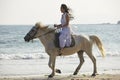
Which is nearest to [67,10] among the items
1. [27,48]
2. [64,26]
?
[64,26]

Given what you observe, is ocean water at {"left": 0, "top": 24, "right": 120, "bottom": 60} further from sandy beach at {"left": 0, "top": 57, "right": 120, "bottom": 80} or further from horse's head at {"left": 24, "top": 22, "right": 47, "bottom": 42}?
horse's head at {"left": 24, "top": 22, "right": 47, "bottom": 42}

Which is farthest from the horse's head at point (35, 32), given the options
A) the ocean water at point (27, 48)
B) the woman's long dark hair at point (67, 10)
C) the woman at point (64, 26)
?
the ocean water at point (27, 48)

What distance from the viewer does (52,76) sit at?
43.6 ft

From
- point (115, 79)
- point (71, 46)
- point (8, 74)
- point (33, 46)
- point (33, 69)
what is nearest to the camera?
point (115, 79)

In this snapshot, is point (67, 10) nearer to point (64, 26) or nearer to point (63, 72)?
point (64, 26)

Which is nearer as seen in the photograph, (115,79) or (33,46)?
(115,79)

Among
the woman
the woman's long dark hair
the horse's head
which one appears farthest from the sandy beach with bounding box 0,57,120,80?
the woman's long dark hair

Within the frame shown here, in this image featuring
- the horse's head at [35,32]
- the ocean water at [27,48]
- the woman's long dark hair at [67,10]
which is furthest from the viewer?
the ocean water at [27,48]

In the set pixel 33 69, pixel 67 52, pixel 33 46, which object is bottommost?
pixel 33 46

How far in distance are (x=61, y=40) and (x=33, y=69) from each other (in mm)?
3566

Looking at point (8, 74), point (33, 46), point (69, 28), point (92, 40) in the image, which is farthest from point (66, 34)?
point (33, 46)

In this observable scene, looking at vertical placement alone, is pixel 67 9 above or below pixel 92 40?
Answer: above

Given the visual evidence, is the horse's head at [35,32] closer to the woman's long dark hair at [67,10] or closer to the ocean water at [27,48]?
the woman's long dark hair at [67,10]

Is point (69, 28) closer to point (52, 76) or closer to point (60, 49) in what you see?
point (60, 49)
